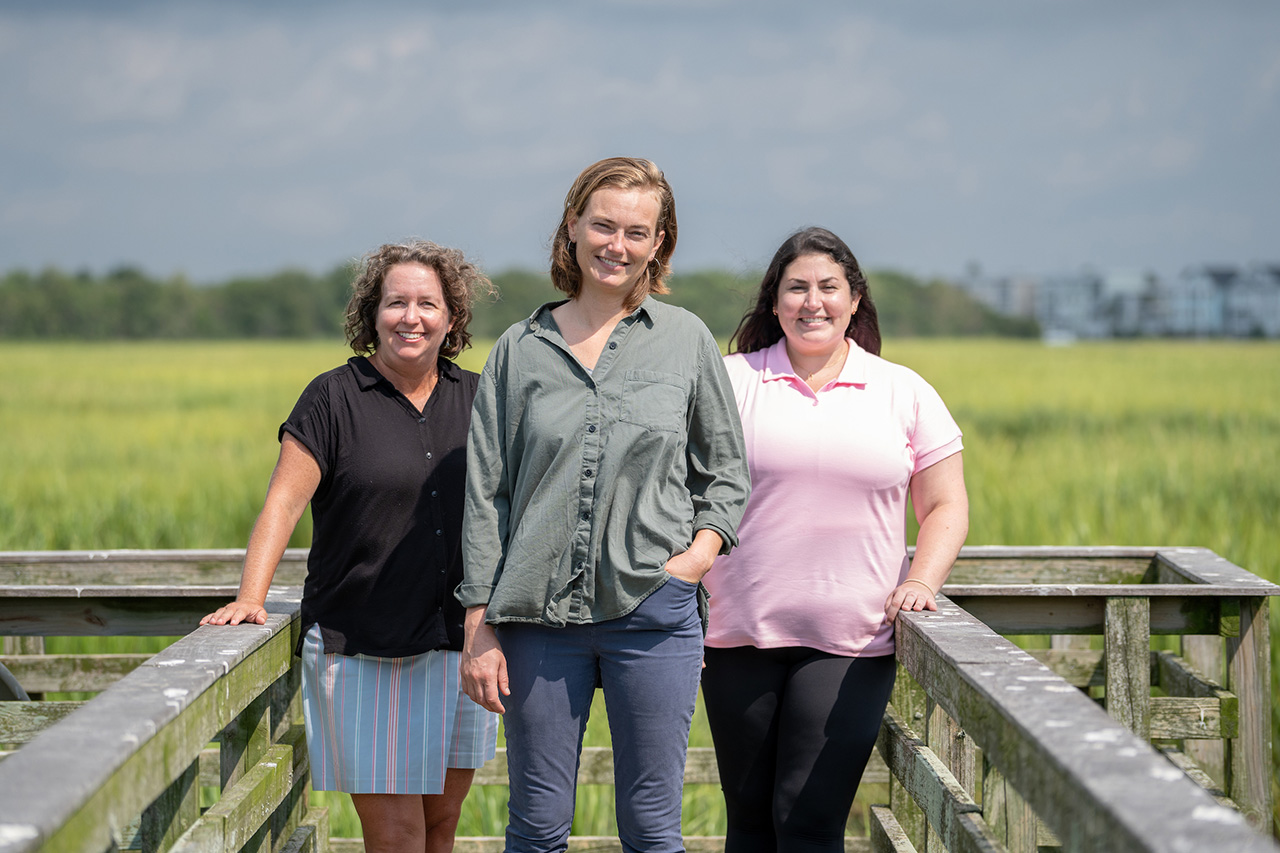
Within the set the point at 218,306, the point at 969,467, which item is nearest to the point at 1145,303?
the point at 218,306

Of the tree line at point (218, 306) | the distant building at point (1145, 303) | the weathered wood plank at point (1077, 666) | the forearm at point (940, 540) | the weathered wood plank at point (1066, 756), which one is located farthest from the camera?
the distant building at point (1145, 303)

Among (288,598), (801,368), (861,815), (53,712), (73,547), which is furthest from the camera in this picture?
(73,547)

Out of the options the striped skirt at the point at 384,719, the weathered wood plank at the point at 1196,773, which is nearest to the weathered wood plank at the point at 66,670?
the striped skirt at the point at 384,719

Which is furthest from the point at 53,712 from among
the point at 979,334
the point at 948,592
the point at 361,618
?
the point at 979,334

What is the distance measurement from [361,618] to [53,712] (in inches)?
44.3

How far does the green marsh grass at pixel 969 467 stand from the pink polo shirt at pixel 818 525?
190 cm

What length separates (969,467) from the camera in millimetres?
9586

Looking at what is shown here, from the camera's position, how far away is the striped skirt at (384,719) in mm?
2467

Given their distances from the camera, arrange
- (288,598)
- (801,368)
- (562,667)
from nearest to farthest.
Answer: (562,667) < (801,368) < (288,598)

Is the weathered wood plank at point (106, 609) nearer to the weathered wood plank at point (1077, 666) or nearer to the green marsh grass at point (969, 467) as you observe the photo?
the green marsh grass at point (969, 467)

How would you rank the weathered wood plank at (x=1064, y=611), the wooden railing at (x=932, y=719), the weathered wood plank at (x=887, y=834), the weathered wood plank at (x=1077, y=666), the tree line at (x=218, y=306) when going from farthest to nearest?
the tree line at (x=218, y=306)
the weathered wood plank at (x=1077, y=666)
the weathered wood plank at (x=1064, y=611)
the weathered wood plank at (x=887, y=834)
the wooden railing at (x=932, y=719)

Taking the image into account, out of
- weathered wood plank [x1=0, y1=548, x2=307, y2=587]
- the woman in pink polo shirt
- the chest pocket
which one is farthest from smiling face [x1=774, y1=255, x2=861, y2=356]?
weathered wood plank [x1=0, y1=548, x2=307, y2=587]

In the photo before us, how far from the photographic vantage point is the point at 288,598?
9.29 feet

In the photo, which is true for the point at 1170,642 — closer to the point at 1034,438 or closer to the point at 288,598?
the point at 288,598
